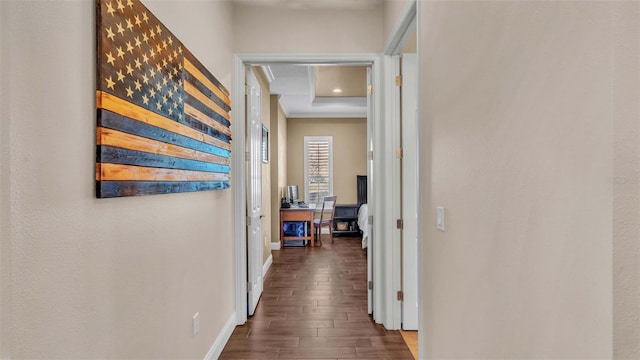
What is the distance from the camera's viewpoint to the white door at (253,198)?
3189 mm

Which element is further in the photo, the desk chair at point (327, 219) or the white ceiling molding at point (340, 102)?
the desk chair at point (327, 219)

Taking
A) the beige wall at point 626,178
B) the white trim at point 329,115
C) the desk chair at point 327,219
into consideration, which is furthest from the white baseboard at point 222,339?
the white trim at point 329,115

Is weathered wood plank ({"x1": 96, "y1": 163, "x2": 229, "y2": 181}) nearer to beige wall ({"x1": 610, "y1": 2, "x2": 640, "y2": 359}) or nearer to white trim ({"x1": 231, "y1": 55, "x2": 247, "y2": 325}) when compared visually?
white trim ({"x1": 231, "y1": 55, "x2": 247, "y2": 325})

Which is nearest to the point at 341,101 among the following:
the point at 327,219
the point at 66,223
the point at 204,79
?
the point at 327,219

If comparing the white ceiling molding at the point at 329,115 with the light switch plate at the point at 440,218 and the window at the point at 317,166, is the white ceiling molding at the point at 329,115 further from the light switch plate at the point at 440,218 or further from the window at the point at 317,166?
the light switch plate at the point at 440,218

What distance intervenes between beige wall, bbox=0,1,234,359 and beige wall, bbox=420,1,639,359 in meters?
1.34

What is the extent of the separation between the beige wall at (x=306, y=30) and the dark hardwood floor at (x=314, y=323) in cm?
239

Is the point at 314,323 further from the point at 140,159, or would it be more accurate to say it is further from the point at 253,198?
the point at 140,159

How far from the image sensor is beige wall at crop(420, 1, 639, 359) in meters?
0.72

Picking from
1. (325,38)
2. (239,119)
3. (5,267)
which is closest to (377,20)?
(325,38)

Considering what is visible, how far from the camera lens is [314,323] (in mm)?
3041

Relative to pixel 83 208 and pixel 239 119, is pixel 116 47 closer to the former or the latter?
pixel 83 208

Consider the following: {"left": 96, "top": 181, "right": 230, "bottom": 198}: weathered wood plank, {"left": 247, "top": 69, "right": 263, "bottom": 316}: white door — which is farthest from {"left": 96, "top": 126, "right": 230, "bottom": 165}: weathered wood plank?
{"left": 247, "top": 69, "right": 263, "bottom": 316}: white door

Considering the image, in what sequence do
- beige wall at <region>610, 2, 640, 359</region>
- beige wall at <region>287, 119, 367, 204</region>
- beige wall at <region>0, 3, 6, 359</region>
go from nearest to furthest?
beige wall at <region>610, 2, 640, 359</region> < beige wall at <region>0, 3, 6, 359</region> < beige wall at <region>287, 119, 367, 204</region>
